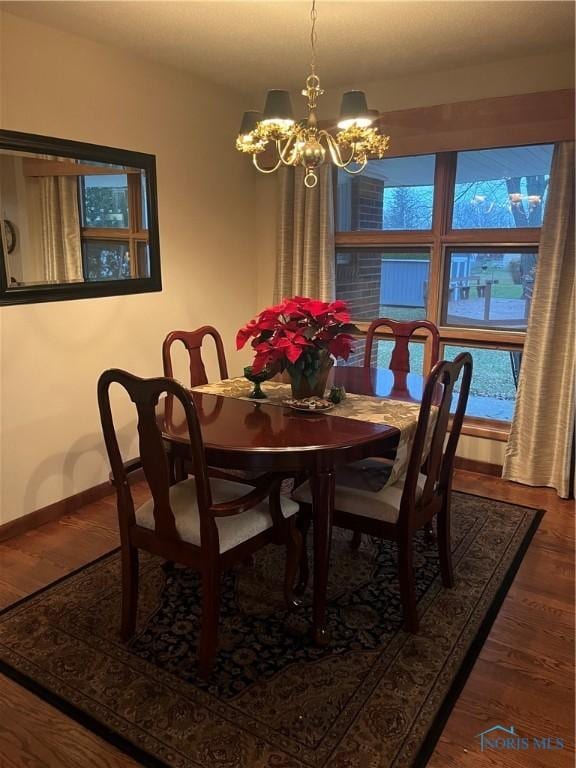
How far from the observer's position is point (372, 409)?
2.31 metres

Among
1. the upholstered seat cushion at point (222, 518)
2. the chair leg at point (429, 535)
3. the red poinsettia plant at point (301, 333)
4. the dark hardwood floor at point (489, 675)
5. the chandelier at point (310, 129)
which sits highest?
the chandelier at point (310, 129)

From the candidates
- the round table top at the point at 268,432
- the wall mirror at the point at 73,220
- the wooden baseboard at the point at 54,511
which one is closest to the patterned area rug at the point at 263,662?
the wooden baseboard at the point at 54,511

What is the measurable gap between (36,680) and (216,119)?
3.35 m

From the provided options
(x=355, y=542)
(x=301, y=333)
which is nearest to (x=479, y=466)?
(x=355, y=542)

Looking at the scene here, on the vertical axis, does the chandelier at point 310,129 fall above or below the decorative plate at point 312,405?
above

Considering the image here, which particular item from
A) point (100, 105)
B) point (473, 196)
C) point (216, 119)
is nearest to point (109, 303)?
point (100, 105)

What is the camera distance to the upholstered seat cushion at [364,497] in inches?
83.0

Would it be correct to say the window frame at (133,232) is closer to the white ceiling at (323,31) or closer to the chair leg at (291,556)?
the white ceiling at (323,31)

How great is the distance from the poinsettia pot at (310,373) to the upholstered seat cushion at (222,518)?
1.47 ft

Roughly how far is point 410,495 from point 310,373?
1.98 feet

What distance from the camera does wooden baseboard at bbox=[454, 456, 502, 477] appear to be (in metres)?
3.68

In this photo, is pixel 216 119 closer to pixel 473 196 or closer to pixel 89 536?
pixel 473 196

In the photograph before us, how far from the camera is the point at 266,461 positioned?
1.86 m

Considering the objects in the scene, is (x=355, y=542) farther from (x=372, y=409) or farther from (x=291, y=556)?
(x=372, y=409)
